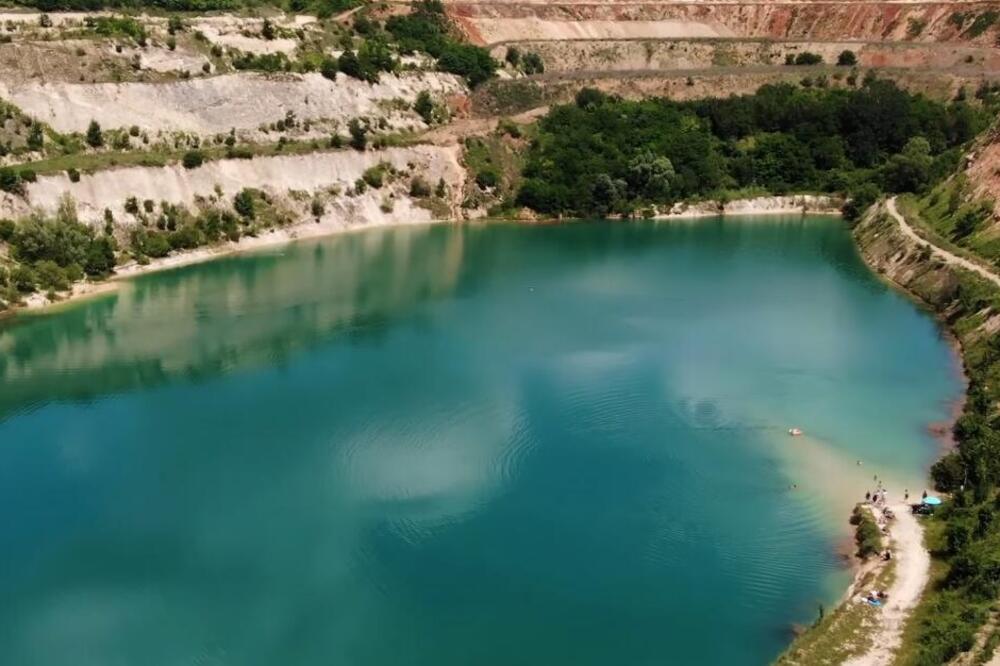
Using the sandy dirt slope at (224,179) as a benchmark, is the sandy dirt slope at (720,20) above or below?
above

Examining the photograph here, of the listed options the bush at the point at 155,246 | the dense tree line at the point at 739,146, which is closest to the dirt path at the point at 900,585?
the bush at the point at 155,246

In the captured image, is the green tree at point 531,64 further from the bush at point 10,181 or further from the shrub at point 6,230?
the shrub at point 6,230

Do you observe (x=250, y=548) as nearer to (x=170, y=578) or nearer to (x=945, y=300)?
(x=170, y=578)

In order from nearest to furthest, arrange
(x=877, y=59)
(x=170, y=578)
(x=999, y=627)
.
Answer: (x=999, y=627)
(x=170, y=578)
(x=877, y=59)

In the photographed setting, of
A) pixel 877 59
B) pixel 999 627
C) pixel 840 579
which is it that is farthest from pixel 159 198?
pixel 877 59

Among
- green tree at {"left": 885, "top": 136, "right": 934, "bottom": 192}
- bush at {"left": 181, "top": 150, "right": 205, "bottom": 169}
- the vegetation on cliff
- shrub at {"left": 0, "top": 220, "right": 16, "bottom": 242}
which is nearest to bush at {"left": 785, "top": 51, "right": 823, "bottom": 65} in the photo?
green tree at {"left": 885, "top": 136, "right": 934, "bottom": 192}

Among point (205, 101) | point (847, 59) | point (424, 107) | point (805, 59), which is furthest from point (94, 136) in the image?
point (847, 59)

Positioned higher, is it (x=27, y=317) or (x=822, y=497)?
(x=822, y=497)
